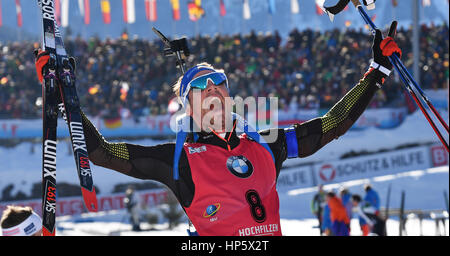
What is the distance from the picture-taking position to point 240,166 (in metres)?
3.53

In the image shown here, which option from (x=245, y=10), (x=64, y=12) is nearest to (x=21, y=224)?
(x=245, y=10)

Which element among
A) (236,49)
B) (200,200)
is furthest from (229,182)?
(236,49)

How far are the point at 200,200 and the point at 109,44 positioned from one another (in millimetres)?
25060

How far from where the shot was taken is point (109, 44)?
27.8m

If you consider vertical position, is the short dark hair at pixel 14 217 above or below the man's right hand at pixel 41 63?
below

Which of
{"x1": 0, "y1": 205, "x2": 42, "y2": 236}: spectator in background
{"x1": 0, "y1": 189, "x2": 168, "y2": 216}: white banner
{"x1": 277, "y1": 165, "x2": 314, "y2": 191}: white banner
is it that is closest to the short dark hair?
{"x1": 0, "y1": 205, "x2": 42, "y2": 236}: spectator in background

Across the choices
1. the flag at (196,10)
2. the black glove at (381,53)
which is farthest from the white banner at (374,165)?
the black glove at (381,53)

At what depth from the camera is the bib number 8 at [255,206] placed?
3422 mm

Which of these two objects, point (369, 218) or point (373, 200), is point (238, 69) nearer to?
point (373, 200)

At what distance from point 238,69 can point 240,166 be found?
2191 cm

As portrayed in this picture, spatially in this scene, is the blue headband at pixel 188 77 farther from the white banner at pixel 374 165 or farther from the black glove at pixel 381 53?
the white banner at pixel 374 165

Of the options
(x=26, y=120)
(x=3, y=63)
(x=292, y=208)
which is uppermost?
(x=3, y=63)

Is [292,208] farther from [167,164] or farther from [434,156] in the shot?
[167,164]

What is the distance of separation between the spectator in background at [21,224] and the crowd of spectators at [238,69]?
17597 mm
